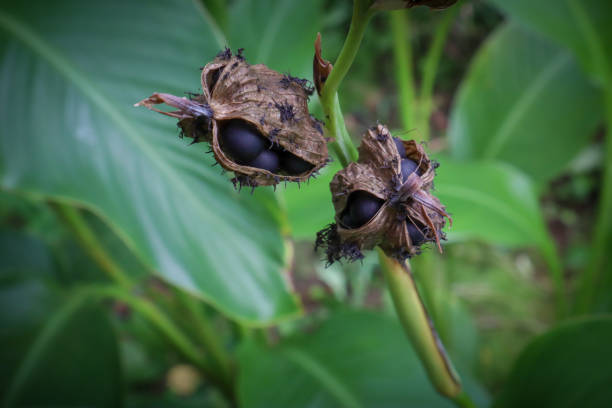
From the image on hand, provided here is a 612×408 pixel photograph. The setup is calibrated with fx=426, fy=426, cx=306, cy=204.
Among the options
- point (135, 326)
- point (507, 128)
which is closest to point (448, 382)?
point (507, 128)

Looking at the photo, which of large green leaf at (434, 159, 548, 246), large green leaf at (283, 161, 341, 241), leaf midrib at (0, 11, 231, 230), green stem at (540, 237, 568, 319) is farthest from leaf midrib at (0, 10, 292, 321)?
green stem at (540, 237, 568, 319)

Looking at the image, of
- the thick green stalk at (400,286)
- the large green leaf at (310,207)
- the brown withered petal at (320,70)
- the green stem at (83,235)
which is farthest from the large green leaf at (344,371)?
the brown withered petal at (320,70)

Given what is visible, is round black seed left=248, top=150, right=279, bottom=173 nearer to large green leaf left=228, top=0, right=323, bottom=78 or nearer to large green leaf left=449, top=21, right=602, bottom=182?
large green leaf left=228, top=0, right=323, bottom=78

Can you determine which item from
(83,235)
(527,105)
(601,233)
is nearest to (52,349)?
(83,235)

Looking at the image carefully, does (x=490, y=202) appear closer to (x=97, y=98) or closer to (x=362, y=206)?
(x=362, y=206)

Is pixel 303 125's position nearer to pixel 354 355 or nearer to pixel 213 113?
pixel 213 113
